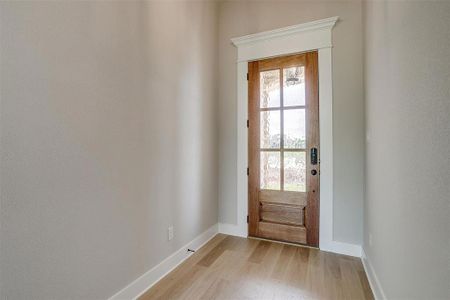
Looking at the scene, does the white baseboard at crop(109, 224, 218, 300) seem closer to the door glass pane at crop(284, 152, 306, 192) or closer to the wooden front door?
the wooden front door

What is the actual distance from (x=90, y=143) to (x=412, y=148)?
180cm

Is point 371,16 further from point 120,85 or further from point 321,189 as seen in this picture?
point 120,85

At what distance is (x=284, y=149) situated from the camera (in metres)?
2.77

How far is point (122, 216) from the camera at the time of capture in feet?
5.49

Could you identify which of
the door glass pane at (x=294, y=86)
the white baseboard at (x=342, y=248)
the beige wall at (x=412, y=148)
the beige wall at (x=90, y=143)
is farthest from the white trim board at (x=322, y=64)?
the beige wall at (x=90, y=143)

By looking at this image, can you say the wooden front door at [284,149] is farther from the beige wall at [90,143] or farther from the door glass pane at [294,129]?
the beige wall at [90,143]

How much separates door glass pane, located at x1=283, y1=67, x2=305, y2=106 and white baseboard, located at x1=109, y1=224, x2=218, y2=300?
1947 mm

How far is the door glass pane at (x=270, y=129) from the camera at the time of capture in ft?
9.22

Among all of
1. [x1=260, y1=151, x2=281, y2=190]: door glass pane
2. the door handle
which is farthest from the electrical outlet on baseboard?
the door handle

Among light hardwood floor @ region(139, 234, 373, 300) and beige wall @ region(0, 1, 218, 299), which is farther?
light hardwood floor @ region(139, 234, 373, 300)

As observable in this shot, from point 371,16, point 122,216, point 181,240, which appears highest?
point 371,16

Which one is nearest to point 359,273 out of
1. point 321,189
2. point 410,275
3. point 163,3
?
point 321,189

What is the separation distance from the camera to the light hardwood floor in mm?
1804

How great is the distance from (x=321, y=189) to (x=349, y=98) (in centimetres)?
105
